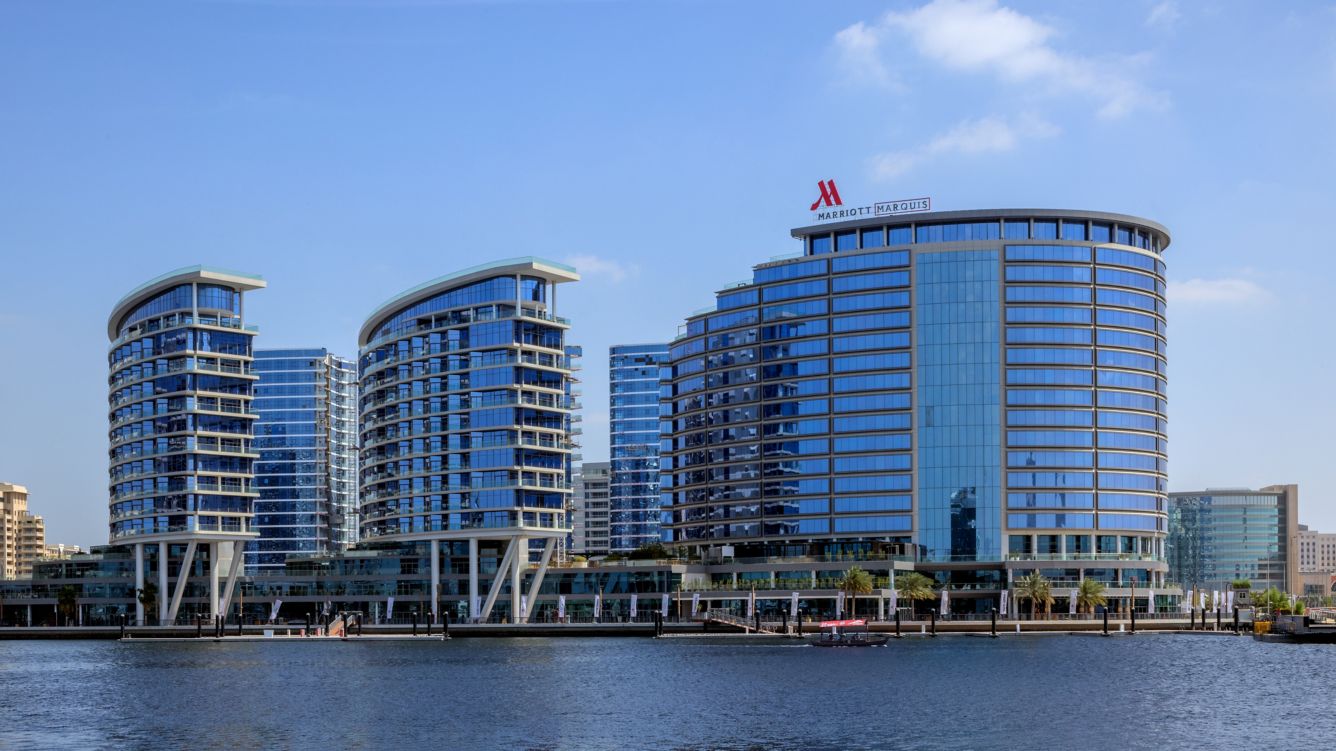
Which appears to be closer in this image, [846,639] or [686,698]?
[686,698]

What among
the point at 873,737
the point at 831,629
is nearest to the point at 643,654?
the point at 831,629

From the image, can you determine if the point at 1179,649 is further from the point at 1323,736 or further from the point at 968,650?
the point at 1323,736

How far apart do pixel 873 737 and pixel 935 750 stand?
610 centimetres

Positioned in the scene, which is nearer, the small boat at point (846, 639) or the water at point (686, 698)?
the water at point (686, 698)

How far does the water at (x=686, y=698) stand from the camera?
96188 mm

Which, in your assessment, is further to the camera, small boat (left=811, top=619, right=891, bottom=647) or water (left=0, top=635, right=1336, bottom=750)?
small boat (left=811, top=619, right=891, bottom=647)

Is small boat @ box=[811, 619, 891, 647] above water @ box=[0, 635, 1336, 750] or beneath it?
beneath

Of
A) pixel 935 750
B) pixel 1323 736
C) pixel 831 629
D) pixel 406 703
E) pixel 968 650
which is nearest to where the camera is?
pixel 935 750

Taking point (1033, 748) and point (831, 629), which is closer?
point (1033, 748)

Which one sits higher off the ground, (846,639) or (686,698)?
(686,698)

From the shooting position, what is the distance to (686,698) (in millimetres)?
117625

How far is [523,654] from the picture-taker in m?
173

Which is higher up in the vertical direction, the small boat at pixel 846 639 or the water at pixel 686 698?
the water at pixel 686 698

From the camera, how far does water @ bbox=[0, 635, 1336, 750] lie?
96.2 m
